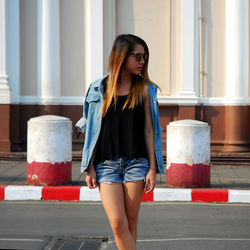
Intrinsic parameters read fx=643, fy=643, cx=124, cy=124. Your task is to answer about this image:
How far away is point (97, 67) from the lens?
1333 centimetres

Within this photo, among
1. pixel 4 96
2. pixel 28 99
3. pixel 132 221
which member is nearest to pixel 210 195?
pixel 132 221

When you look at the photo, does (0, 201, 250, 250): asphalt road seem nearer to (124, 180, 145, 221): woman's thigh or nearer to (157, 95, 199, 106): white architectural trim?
(124, 180, 145, 221): woman's thigh

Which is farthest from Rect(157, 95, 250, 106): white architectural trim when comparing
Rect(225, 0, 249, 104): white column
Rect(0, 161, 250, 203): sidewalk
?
Rect(0, 161, 250, 203): sidewalk

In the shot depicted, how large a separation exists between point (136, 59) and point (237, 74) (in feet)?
29.7

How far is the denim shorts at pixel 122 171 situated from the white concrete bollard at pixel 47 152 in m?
5.05

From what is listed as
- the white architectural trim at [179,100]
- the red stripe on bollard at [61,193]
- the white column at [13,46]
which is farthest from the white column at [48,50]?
the red stripe on bollard at [61,193]

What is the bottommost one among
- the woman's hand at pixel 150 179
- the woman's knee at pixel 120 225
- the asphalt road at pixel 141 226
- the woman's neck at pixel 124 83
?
the asphalt road at pixel 141 226

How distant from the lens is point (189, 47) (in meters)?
13.2

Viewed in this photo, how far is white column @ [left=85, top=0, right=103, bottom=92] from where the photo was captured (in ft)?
43.6

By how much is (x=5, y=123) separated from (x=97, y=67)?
2.21m

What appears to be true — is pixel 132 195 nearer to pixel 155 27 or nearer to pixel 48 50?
pixel 48 50

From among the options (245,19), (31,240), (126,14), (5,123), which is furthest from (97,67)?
(31,240)

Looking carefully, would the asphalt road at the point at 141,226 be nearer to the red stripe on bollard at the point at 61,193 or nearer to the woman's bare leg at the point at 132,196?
the red stripe on bollard at the point at 61,193

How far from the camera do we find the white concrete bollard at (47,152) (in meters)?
9.25
